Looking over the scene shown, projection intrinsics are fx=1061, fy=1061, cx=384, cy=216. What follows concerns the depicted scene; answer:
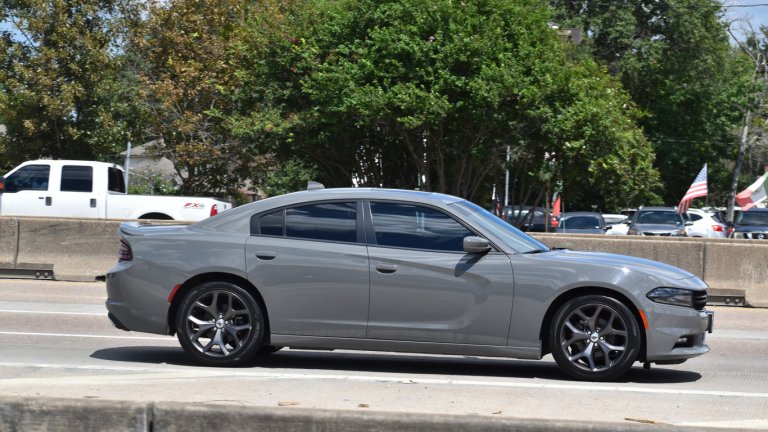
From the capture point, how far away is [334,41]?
92.7ft

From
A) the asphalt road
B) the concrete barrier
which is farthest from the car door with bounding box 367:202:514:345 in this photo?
the concrete barrier

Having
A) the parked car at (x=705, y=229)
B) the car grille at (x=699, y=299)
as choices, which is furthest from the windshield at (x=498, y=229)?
the parked car at (x=705, y=229)

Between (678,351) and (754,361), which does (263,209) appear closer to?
(678,351)

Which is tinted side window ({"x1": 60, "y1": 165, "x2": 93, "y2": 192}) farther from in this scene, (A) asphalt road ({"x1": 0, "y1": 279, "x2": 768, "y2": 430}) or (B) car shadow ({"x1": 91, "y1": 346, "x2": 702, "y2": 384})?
(B) car shadow ({"x1": 91, "y1": 346, "x2": 702, "y2": 384})

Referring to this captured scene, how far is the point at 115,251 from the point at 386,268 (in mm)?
10541

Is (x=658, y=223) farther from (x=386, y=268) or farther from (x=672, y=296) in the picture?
(x=386, y=268)

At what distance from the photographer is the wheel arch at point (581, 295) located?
8.05 meters

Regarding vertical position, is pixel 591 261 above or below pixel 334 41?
below

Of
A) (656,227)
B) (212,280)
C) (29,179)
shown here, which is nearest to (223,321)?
(212,280)

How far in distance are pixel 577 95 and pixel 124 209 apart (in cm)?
1181

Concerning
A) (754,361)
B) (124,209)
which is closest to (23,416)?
(754,361)

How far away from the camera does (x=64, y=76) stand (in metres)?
35.5

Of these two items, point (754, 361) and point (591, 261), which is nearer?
point (591, 261)

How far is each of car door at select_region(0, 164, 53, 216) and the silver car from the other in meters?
15.6
